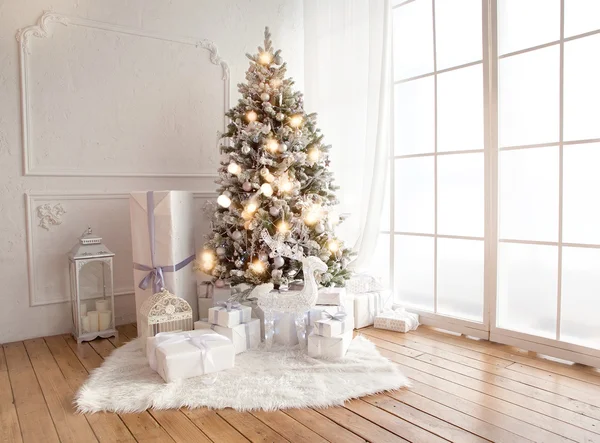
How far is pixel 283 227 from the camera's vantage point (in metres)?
3.22

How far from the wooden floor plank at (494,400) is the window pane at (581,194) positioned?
1061 millimetres

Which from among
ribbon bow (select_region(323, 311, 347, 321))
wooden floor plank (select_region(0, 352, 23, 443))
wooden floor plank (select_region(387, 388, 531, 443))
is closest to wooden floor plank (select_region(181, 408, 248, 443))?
wooden floor plank (select_region(0, 352, 23, 443))

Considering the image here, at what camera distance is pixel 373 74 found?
371 cm

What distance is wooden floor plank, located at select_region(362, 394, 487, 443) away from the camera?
6.20ft

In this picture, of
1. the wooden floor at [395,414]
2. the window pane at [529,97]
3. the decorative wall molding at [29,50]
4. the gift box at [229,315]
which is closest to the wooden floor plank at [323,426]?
the wooden floor at [395,414]

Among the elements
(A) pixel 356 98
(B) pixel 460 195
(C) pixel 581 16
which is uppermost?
(C) pixel 581 16

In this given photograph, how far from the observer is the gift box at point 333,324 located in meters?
2.72

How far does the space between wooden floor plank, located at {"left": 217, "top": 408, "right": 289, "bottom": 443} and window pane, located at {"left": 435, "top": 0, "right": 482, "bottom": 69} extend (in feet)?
8.82

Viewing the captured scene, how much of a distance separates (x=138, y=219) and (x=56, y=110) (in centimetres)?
104

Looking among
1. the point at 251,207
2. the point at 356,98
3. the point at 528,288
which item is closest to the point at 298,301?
the point at 251,207

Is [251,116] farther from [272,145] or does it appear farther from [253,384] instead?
[253,384]

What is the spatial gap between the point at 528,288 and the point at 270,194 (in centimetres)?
178

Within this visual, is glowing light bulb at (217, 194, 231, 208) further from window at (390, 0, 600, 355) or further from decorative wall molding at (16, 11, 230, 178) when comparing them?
window at (390, 0, 600, 355)

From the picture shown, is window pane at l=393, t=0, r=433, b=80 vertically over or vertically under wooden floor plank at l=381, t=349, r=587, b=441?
over
